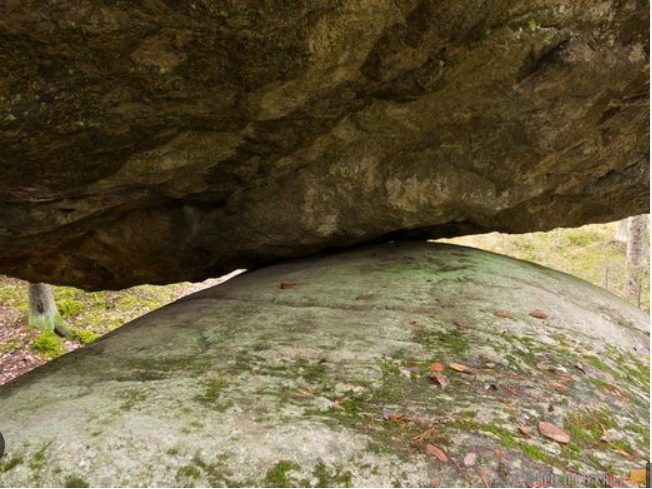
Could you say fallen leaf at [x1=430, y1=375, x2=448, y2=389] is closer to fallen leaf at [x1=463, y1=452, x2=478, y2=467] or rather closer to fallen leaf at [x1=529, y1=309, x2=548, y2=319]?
fallen leaf at [x1=463, y1=452, x2=478, y2=467]

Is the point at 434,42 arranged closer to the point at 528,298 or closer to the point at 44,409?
the point at 528,298

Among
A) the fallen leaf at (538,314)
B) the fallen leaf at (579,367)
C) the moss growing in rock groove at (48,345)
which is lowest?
the moss growing in rock groove at (48,345)

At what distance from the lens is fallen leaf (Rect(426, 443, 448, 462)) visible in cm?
279

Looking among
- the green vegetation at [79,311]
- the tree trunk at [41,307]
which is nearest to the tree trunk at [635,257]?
the green vegetation at [79,311]

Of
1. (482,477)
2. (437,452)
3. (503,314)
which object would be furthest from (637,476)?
(503,314)

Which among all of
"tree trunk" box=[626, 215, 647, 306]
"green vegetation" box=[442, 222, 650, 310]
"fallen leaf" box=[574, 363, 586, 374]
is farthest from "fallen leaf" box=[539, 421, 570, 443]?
"green vegetation" box=[442, 222, 650, 310]

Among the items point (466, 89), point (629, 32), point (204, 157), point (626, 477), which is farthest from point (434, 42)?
point (626, 477)

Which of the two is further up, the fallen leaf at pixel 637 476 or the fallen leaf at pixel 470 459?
the fallen leaf at pixel 470 459

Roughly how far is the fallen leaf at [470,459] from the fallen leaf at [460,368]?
1.01 metres

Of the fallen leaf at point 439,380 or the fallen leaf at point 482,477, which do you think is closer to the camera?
the fallen leaf at point 482,477

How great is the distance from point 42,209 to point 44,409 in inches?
114

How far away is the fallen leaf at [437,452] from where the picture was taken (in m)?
2.79

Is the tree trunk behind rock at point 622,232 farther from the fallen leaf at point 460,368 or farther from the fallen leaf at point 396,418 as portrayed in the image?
the fallen leaf at point 396,418

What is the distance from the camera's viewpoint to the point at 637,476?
9.04 feet
